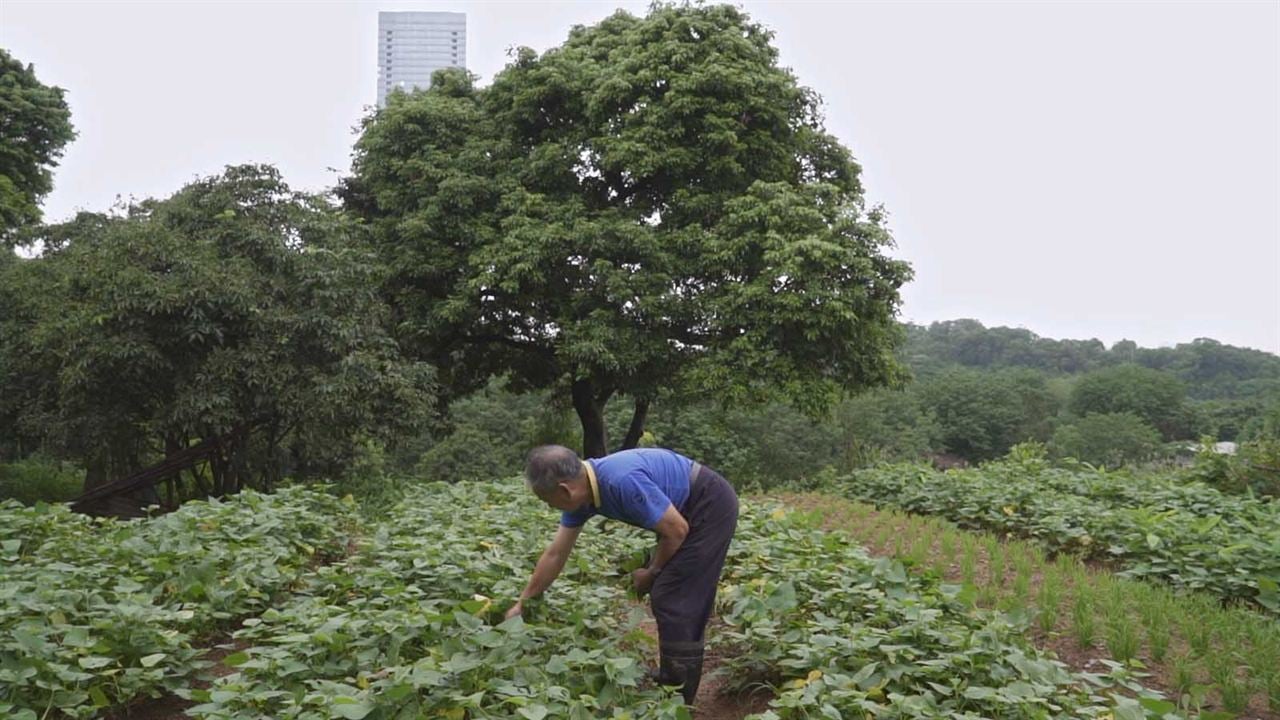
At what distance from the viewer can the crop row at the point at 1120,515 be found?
570cm

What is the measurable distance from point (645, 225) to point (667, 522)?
35.9 feet

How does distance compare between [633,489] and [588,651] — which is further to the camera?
[588,651]

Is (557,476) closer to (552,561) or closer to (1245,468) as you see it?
(552,561)

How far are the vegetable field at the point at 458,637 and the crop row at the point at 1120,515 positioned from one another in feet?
7.38

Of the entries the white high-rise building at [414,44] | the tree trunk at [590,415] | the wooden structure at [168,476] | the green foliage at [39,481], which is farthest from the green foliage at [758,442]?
the white high-rise building at [414,44]

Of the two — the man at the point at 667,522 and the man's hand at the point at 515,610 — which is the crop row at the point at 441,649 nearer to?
the man's hand at the point at 515,610

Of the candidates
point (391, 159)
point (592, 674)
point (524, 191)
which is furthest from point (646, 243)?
point (592, 674)

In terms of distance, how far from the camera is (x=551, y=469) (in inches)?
130

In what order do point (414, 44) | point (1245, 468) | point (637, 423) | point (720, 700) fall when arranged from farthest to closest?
1. point (414, 44)
2. point (637, 423)
3. point (1245, 468)
4. point (720, 700)

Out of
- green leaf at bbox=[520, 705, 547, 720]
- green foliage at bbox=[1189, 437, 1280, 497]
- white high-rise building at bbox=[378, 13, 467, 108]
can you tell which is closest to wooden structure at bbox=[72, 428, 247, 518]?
green leaf at bbox=[520, 705, 547, 720]

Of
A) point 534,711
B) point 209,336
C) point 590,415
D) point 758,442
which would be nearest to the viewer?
point 534,711

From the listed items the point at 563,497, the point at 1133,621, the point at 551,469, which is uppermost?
the point at 551,469

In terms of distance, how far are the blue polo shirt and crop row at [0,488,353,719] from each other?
1.83 m

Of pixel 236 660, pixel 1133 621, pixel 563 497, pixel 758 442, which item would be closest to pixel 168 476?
pixel 236 660
